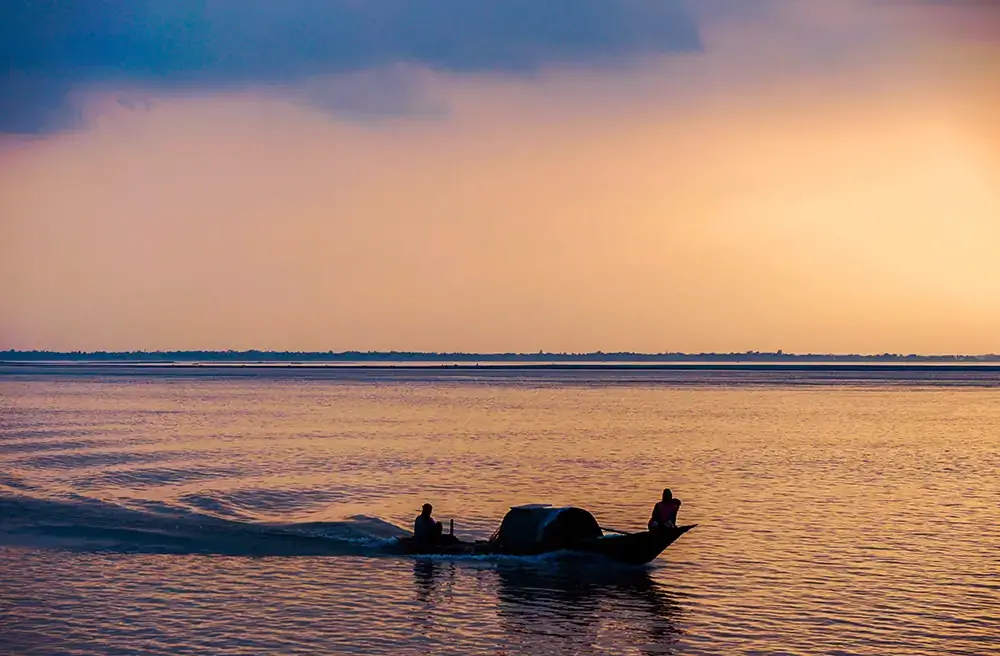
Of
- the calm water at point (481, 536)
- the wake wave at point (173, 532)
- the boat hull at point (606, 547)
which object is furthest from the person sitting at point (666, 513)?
the wake wave at point (173, 532)

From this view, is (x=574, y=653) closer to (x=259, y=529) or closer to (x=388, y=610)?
(x=388, y=610)

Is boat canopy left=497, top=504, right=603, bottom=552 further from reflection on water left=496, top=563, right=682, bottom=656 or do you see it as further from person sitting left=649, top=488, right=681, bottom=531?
person sitting left=649, top=488, right=681, bottom=531

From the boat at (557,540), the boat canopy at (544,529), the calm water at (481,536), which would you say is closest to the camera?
the calm water at (481,536)

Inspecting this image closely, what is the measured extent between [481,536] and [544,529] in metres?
4.42

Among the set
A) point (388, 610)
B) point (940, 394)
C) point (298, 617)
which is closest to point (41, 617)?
point (298, 617)

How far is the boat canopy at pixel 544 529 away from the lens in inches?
1226

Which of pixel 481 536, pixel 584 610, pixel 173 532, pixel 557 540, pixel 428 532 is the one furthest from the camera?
pixel 173 532

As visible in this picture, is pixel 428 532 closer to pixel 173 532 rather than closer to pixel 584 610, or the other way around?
pixel 584 610

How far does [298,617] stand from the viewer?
24250mm

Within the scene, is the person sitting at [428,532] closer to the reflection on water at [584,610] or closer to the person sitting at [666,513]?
the reflection on water at [584,610]

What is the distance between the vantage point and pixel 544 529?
31.2 meters

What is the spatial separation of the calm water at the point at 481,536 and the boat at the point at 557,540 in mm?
421

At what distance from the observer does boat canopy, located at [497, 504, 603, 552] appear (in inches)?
1226

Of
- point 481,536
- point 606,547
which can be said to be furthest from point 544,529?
point 481,536
